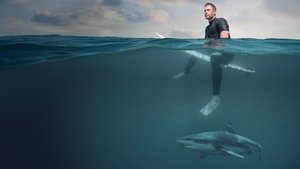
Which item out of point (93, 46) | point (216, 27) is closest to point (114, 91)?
point (93, 46)

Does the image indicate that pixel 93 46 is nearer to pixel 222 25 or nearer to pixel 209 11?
pixel 209 11

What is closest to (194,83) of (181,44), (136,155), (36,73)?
(181,44)

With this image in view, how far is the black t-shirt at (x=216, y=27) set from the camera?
9624 mm

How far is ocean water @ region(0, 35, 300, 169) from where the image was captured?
14.4m

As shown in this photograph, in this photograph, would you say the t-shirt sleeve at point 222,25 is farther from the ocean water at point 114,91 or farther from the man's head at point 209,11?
the ocean water at point 114,91

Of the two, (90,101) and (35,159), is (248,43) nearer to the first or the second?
(90,101)

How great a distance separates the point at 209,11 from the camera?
9.74m

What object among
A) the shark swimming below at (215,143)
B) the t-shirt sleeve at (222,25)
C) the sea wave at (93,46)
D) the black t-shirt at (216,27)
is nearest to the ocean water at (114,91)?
the sea wave at (93,46)

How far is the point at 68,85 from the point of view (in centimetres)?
2228

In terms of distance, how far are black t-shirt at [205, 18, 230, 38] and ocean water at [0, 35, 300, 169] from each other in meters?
2.42

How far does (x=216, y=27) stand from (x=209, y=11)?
58cm

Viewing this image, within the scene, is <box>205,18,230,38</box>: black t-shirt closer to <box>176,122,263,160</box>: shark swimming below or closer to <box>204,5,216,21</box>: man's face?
<box>204,5,216,21</box>: man's face

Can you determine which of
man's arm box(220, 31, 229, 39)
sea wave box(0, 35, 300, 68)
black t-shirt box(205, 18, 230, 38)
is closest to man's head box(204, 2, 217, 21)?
black t-shirt box(205, 18, 230, 38)

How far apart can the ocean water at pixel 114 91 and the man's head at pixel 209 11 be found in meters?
2.87
